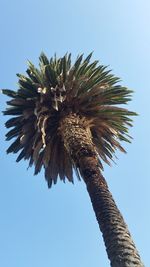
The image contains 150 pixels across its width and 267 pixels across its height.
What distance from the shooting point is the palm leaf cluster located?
15281 mm

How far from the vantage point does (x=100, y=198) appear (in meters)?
10.6

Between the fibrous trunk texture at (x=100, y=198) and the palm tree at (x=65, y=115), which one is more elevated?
the palm tree at (x=65, y=115)

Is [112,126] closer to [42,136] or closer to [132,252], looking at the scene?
[42,136]

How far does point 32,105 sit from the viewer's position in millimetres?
15961

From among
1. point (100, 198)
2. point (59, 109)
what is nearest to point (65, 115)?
point (59, 109)

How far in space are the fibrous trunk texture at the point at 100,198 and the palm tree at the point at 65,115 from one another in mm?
42

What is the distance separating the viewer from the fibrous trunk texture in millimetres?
8781

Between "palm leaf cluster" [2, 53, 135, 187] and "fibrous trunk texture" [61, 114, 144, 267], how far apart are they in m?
0.76

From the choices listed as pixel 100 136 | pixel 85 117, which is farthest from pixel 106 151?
pixel 85 117

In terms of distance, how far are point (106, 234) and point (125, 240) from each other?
0.51 meters

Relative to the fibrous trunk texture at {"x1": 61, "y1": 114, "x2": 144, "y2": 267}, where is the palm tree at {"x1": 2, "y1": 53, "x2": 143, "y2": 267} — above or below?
above

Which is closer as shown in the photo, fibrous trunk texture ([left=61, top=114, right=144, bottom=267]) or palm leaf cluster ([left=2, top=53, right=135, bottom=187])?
fibrous trunk texture ([left=61, top=114, right=144, bottom=267])

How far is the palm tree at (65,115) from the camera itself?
1455 cm

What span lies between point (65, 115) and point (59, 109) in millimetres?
458
